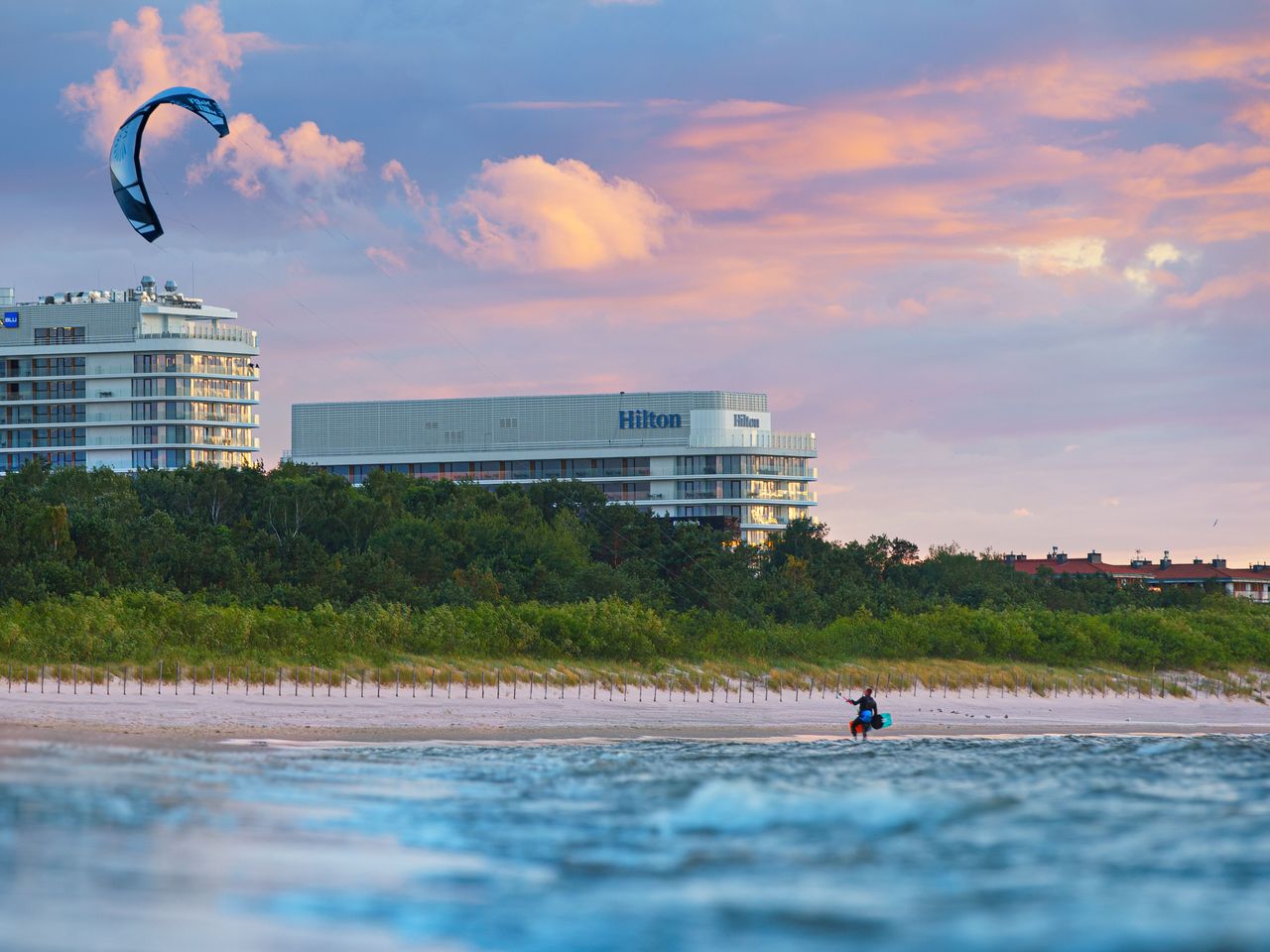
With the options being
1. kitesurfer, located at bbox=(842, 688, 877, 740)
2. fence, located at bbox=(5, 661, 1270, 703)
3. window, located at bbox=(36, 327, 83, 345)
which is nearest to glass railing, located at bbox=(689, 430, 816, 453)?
window, located at bbox=(36, 327, 83, 345)

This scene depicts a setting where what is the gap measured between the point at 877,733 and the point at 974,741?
17.3 ft

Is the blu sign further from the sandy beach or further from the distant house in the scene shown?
the sandy beach

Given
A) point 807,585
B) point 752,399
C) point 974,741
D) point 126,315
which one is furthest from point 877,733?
point 126,315

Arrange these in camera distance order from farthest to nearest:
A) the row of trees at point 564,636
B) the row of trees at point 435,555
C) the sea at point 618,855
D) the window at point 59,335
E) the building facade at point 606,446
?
the window at point 59,335 → the building facade at point 606,446 → the row of trees at point 435,555 → the row of trees at point 564,636 → the sea at point 618,855

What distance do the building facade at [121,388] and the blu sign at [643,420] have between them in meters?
35.3

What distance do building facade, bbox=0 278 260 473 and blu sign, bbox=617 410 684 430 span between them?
116ft

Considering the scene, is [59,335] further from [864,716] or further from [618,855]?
[618,855]

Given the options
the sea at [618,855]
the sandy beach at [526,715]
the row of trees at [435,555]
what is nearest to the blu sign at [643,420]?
the row of trees at [435,555]

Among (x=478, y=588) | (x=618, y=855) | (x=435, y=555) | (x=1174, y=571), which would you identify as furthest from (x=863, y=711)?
(x=1174, y=571)

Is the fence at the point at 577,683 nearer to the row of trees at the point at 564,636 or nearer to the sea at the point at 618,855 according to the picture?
the row of trees at the point at 564,636

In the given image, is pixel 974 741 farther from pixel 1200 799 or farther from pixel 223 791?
pixel 223 791

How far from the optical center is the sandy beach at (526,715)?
129 ft

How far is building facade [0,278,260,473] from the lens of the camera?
148 m

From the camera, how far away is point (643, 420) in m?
147
